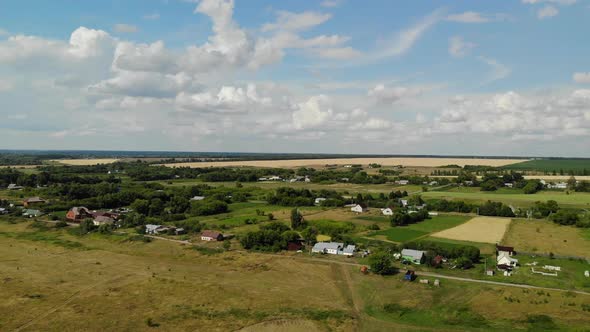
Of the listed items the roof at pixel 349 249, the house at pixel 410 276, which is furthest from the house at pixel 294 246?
the house at pixel 410 276

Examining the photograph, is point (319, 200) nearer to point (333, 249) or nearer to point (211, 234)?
point (211, 234)

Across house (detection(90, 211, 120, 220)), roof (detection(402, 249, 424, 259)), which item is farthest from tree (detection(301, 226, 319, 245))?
house (detection(90, 211, 120, 220))

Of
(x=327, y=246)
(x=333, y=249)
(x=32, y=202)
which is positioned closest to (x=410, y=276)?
(x=333, y=249)

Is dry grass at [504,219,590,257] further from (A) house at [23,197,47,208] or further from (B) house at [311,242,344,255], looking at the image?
(A) house at [23,197,47,208]

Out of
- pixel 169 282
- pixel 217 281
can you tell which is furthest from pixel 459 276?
pixel 169 282

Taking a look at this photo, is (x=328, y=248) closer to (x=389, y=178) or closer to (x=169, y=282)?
(x=169, y=282)

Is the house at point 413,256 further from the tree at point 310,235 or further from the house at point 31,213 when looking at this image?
the house at point 31,213
